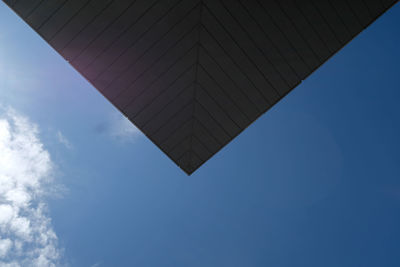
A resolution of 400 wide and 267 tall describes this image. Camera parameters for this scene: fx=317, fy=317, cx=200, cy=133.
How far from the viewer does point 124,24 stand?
12180 millimetres

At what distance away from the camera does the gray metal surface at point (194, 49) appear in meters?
12.0

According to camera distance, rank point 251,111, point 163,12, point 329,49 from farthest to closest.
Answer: point 251,111 < point 329,49 < point 163,12

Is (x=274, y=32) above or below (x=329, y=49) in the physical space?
above

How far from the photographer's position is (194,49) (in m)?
12.9

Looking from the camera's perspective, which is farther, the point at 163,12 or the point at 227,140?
the point at 227,140

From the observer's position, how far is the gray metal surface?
473 inches

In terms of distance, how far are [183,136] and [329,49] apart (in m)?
7.81

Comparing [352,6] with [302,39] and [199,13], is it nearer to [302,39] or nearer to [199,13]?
[302,39]

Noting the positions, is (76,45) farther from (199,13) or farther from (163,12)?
(199,13)

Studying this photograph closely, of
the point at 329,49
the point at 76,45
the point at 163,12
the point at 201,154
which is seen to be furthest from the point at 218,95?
the point at 76,45

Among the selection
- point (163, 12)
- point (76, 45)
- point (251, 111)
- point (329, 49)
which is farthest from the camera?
point (251, 111)

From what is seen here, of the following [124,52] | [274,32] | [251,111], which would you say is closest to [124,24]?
[124,52]

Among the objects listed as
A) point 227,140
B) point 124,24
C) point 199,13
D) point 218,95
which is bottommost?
point 227,140

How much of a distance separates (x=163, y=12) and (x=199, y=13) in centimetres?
134
